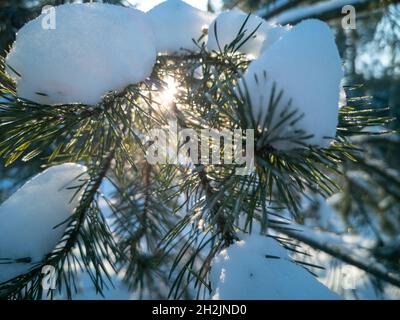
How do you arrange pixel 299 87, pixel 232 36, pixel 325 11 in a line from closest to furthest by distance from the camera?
1. pixel 299 87
2. pixel 232 36
3. pixel 325 11

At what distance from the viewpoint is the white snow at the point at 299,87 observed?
40cm

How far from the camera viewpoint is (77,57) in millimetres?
469

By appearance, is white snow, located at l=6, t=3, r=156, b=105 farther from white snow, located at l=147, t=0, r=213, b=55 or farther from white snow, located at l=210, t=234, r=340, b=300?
white snow, located at l=210, t=234, r=340, b=300

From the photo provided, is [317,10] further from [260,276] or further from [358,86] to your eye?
[260,276]

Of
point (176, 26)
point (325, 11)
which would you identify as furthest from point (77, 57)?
point (325, 11)

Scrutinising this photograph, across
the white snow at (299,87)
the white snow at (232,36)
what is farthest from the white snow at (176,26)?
the white snow at (299,87)

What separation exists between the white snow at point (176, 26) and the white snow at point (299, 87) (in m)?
0.25

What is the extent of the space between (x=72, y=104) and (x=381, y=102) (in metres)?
5.18

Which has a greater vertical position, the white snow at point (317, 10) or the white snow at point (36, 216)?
the white snow at point (317, 10)

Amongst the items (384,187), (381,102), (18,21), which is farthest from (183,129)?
(381,102)

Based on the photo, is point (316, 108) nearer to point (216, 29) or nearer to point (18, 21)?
point (216, 29)

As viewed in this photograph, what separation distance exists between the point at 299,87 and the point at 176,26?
0.31 m

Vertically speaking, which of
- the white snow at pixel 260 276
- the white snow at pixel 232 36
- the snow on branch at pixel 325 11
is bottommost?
the white snow at pixel 260 276

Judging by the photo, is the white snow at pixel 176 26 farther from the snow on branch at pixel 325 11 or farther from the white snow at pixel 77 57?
the snow on branch at pixel 325 11
